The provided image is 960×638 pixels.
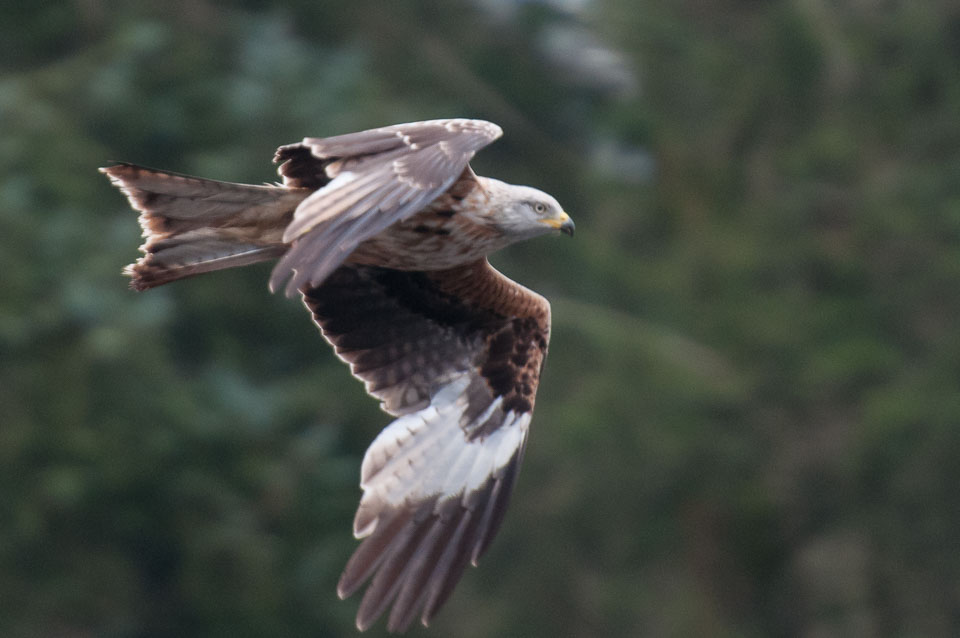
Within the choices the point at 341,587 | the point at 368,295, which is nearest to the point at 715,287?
the point at 368,295

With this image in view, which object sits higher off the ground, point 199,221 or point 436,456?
point 199,221

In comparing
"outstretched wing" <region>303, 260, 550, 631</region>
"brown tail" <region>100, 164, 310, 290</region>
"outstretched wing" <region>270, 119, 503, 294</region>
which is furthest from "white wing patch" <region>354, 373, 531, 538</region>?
"outstretched wing" <region>270, 119, 503, 294</region>

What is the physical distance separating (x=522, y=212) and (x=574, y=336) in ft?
19.8

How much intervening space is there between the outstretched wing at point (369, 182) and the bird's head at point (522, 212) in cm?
43

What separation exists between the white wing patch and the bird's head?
3.17 feet

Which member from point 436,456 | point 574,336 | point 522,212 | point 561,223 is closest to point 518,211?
point 522,212

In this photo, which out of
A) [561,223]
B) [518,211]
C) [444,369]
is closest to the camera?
[518,211]

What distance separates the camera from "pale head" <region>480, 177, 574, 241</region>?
233 inches

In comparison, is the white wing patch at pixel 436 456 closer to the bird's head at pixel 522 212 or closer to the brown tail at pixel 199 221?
the bird's head at pixel 522 212

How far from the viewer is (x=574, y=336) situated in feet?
39.2

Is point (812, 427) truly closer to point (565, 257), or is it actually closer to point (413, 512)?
point (565, 257)

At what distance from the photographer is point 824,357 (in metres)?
13.1

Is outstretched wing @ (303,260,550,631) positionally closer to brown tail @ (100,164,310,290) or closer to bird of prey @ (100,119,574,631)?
bird of prey @ (100,119,574,631)

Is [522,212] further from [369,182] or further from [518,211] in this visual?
[369,182]
